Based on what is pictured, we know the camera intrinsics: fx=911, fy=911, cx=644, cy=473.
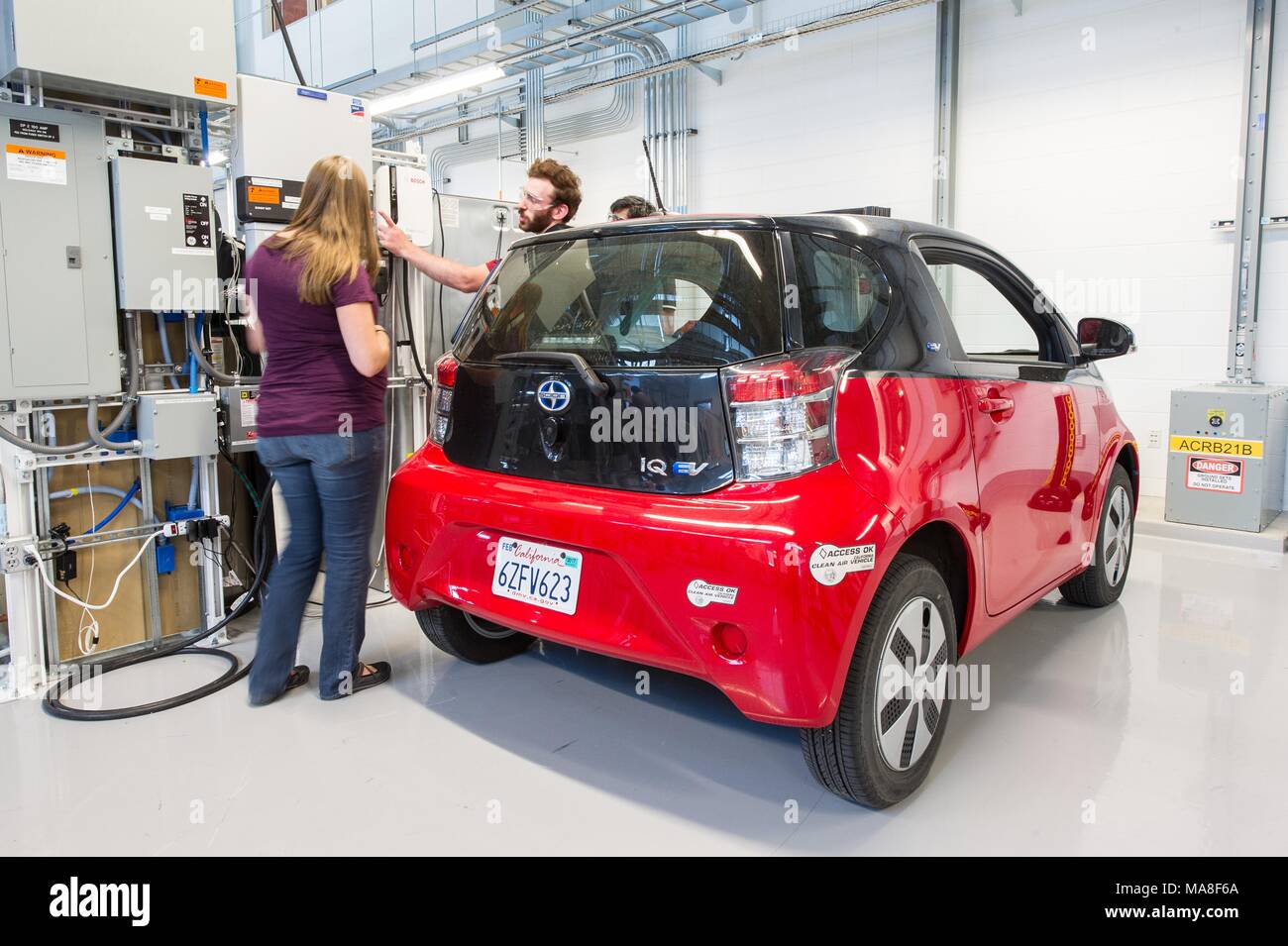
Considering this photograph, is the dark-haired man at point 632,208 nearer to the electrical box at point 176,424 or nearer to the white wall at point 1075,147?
the electrical box at point 176,424

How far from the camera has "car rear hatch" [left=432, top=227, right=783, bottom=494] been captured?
6.29 ft

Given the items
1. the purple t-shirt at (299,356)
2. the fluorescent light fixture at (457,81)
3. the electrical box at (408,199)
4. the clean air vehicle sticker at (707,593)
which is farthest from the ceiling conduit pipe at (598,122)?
the clean air vehicle sticker at (707,593)

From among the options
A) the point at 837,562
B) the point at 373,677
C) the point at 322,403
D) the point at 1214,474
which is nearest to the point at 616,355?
the point at 837,562

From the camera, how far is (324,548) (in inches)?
104

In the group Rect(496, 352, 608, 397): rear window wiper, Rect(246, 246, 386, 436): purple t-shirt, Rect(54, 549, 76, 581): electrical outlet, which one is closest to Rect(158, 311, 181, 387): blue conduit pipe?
Rect(54, 549, 76, 581): electrical outlet

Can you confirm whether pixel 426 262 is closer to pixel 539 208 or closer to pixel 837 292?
pixel 539 208

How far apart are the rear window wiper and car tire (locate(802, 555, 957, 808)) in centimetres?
74

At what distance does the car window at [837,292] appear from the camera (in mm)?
1935

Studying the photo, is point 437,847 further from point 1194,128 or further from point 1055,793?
point 1194,128

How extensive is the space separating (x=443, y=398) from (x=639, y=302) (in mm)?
661

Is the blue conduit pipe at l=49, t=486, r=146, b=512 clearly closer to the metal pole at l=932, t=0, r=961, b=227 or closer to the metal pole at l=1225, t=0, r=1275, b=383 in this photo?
the metal pole at l=932, t=0, r=961, b=227
